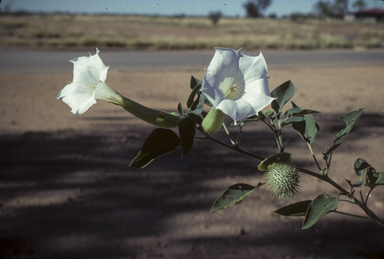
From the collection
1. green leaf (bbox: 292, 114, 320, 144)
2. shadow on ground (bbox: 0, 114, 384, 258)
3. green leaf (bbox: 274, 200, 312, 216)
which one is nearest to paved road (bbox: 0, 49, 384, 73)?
shadow on ground (bbox: 0, 114, 384, 258)

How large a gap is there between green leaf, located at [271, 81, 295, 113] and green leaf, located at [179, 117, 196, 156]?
25 centimetres

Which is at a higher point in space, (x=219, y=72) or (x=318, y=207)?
(x=219, y=72)

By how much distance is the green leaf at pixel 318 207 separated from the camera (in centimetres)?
63

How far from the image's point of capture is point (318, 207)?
2.12 ft

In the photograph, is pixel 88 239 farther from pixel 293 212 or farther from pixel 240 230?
pixel 293 212

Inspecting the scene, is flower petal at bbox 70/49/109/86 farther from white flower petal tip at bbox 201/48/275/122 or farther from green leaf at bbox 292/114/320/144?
green leaf at bbox 292/114/320/144

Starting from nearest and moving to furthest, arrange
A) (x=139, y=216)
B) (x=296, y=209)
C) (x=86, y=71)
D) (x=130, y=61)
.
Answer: (x=86, y=71), (x=296, y=209), (x=139, y=216), (x=130, y=61)

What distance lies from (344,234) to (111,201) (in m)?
1.84

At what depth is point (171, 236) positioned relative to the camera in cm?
256

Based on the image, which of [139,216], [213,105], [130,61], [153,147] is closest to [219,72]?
[213,105]

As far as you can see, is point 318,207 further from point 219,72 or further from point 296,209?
point 219,72

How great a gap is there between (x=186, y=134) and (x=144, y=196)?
263 cm

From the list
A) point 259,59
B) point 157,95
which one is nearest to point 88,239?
point 259,59

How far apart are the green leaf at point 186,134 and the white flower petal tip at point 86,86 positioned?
0.13 meters
